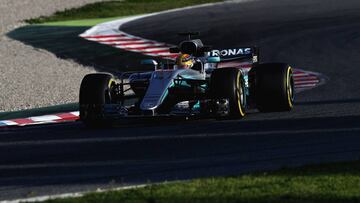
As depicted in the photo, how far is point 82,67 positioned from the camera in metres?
22.5

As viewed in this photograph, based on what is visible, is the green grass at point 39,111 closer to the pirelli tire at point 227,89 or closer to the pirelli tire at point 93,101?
the pirelli tire at point 93,101


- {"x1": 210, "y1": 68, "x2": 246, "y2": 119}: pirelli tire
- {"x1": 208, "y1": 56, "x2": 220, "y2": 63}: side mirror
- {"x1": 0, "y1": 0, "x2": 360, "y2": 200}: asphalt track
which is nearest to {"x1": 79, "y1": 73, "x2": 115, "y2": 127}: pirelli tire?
{"x1": 0, "y1": 0, "x2": 360, "y2": 200}: asphalt track

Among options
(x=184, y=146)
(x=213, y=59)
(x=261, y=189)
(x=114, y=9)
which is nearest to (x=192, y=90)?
(x=213, y=59)

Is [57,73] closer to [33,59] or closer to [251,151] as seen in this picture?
[33,59]

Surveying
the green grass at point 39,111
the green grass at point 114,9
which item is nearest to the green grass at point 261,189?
the green grass at point 39,111

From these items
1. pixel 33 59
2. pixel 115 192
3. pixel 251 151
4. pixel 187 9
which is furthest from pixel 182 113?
pixel 187 9

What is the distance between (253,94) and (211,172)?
5234 mm

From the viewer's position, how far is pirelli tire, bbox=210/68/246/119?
13531 mm

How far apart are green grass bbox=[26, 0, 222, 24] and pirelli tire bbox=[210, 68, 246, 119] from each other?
18424 mm

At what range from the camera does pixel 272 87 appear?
14.5 meters

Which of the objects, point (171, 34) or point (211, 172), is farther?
point (171, 34)

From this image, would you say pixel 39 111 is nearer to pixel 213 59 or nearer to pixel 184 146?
pixel 213 59

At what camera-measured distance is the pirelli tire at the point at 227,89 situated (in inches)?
533

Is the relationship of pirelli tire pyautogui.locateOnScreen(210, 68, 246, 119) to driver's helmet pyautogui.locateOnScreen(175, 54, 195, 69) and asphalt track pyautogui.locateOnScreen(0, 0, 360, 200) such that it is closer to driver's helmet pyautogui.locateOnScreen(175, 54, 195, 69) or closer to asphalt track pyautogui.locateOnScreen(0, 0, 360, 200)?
asphalt track pyautogui.locateOnScreen(0, 0, 360, 200)
